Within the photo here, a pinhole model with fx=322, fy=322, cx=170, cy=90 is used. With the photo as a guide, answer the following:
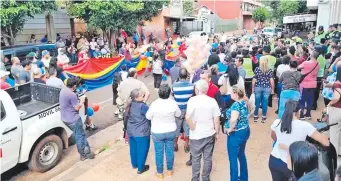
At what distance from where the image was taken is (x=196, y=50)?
8.48m

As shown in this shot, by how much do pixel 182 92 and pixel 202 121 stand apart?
43.1 inches

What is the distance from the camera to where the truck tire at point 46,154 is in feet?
19.8

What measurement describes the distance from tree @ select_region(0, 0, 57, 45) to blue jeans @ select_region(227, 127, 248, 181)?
46.1ft

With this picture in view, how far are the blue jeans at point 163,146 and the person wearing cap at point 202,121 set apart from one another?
44 cm

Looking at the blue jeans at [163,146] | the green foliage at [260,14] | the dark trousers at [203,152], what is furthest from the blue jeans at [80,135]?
the green foliage at [260,14]

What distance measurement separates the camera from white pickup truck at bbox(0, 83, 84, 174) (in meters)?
5.48

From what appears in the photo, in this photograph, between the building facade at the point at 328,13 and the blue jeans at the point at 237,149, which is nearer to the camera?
the blue jeans at the point at 237,149

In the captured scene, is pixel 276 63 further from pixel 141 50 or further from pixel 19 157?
pixel 141 50

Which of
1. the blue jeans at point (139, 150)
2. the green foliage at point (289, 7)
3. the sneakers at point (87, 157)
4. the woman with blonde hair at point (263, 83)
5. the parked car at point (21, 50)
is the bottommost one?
the sneakers at point (87, 157)

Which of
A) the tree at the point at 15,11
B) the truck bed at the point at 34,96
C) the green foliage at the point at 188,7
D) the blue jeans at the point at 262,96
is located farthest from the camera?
the green foliage at the point at 188,7

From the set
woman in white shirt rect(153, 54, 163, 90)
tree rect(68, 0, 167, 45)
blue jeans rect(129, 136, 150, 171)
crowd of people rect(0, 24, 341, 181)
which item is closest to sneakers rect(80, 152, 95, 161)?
crowd of people rect(0, 24, 341, 181)

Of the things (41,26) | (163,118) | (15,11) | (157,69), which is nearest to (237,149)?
(163,118)

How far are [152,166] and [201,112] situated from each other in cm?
193

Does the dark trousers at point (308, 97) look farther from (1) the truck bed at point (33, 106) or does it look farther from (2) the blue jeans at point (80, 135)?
(1) the truck bed at point (33, 106)
